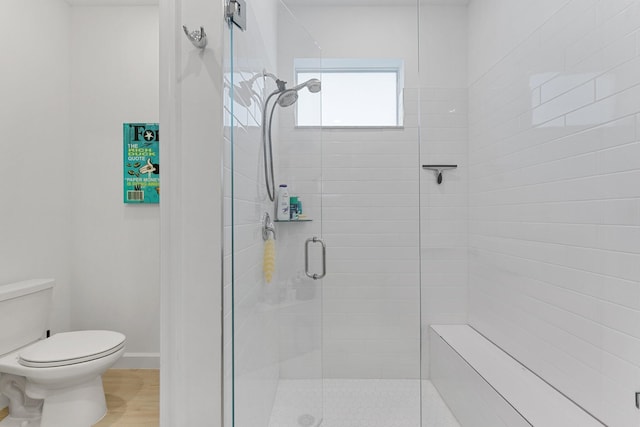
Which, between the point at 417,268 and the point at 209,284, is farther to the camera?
the point at 417,268

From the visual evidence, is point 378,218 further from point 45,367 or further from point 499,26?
point 45,367

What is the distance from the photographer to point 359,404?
201 centimetres

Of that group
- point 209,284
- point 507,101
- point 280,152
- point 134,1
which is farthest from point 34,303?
point 507,101

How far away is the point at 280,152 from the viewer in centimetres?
163

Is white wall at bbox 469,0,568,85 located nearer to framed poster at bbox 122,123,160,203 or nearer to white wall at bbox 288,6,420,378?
white wall at bbox 288,6,420,378

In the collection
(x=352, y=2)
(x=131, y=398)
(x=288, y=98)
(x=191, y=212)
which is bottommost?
(x=131, y=398)

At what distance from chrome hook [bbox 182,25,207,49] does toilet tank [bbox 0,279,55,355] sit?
1.70 m

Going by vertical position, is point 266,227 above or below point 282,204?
below

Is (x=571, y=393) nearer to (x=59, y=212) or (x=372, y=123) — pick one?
(x=372, y=123)

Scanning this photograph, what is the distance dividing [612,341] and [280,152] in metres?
1.49

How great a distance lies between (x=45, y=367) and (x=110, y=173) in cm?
137

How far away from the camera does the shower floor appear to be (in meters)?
1.63

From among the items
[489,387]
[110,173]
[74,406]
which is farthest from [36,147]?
[489,387]

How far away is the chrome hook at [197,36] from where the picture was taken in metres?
1.14
